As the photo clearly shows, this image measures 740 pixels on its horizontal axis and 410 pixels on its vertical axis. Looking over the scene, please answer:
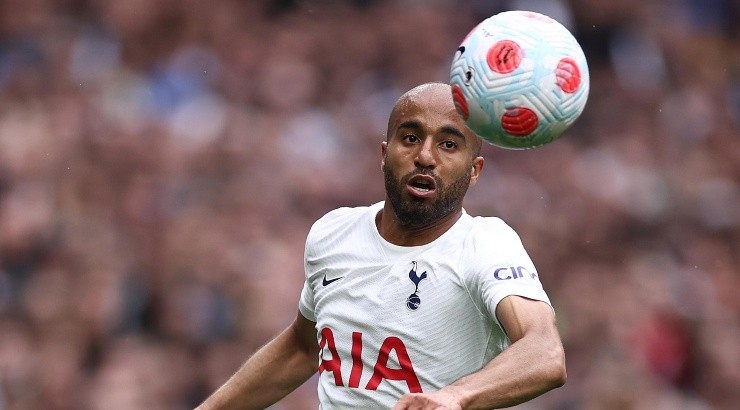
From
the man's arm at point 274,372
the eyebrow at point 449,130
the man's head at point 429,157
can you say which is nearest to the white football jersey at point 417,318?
the man's head at point 429,157

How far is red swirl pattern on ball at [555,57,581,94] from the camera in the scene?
490 centimetres

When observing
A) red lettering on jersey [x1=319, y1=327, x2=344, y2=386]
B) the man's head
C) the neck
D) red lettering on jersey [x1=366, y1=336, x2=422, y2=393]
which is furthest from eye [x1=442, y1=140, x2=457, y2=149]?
red lettering on jersey [x1=319, y1=327, x2=344, y2=386]

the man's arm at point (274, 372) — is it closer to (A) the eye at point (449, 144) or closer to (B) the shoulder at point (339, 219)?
(B) the shoulder at point (339, 219)

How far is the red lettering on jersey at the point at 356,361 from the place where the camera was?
5.23 m

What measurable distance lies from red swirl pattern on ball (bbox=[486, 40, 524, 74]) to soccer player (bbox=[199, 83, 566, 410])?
16.7 inches

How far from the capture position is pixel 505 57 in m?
4.88

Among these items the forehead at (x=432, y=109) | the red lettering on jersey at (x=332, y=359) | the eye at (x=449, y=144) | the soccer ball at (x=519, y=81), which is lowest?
the red lettering on jersey at (x=332, y=359)

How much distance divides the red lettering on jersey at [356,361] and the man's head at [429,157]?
0.53 meters

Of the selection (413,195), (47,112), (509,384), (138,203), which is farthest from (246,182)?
(509,384)

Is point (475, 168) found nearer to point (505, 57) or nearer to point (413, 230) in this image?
point (413, 230)

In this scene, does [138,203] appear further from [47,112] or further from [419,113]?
[419,113]

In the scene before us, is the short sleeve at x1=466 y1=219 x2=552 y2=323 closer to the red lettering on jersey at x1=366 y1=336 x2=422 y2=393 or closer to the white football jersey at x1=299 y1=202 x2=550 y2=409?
the white football jersey at x1=299 y1=202 x2=550 y2=409

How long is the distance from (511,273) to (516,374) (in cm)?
51

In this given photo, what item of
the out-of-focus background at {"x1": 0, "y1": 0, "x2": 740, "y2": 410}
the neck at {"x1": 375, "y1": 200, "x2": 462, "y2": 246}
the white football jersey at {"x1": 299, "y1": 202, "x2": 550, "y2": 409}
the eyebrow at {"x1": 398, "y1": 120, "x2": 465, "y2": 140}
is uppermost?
the eyebrow at {"x1": 398, "y1": 120, "x2": 465, "y2": 140}
